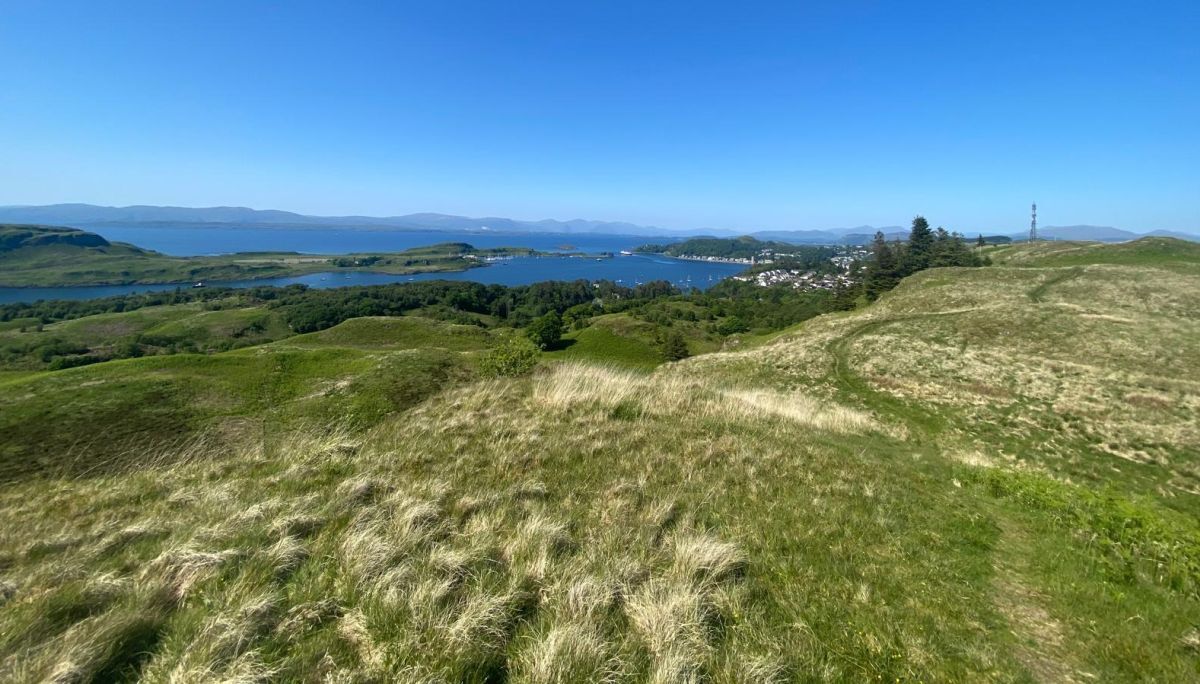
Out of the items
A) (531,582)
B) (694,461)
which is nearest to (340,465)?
(531,582)

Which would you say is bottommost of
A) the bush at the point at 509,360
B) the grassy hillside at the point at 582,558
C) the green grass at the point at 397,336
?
the green grass at the point at 397,336

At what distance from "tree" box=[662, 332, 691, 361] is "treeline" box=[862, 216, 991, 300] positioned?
3647 centimetres

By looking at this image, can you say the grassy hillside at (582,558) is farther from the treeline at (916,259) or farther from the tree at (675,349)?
the treeline at (916,259)

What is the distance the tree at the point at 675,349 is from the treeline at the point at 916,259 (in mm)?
36470

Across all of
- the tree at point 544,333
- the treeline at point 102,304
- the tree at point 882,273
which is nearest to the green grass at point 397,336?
the tree at point 544,333

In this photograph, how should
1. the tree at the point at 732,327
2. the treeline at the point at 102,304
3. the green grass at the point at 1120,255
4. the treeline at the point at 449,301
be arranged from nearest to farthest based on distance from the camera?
the green grass at the point at 1120,255
the tree at the point at 732,327
the treeline at the point at 449,301
the treeline at the point at 102,304

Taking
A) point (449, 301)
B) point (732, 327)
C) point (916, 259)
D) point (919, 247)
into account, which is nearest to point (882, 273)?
point (916, 259)

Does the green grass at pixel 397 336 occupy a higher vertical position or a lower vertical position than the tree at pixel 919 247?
lower

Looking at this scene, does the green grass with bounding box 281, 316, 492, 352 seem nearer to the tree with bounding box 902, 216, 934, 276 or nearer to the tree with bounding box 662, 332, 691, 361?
the tree with bounding box 662, 332, 691, 361

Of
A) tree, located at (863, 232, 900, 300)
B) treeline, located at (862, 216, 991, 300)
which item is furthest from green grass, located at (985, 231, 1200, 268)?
tree, located at (863, 232, 900, 300)

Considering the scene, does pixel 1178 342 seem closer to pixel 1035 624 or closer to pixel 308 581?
pixel 1035 624

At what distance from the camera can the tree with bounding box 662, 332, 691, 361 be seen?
7494 cm

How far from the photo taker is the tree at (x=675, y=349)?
74938 millimetres

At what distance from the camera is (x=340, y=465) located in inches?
282
